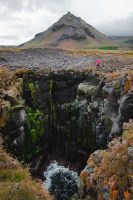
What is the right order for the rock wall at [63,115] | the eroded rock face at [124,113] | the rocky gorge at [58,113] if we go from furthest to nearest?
1. the rock wall at [63,115]
2. the rocky gorge at [58,113]
3. the eroded rock face at [124,113]

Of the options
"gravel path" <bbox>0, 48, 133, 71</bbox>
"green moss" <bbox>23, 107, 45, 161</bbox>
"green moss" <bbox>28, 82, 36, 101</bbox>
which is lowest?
"green moss" <bbox>23, 107, 45, 161</bbox>

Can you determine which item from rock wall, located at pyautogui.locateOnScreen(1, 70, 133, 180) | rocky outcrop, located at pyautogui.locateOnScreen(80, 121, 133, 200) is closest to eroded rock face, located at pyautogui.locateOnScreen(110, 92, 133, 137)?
rock wall, located at pyautogui.locateOnScreen(1, 70, 133, 180)

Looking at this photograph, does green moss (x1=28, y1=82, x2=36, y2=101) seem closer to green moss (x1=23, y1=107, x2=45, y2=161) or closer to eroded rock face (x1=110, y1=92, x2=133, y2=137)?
green moss (x1=23, y1=107, x2=45, y2=161)

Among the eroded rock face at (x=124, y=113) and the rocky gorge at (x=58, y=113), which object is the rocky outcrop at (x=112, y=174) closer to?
the eroded rock face at (x=124, y=113)

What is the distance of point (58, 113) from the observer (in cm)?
4091

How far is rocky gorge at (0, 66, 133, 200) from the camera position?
3241 cm

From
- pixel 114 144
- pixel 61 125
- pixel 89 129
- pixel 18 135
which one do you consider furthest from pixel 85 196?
pixel 61 125

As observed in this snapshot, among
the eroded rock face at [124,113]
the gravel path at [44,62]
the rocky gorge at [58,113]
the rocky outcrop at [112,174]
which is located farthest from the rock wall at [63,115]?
the rocky outcrop at [112,174]

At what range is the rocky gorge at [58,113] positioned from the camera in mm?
32409

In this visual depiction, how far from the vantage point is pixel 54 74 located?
41562 millimetres

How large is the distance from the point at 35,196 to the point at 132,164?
492 centimetres

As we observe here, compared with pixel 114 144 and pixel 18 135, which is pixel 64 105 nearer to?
pixel 18 135

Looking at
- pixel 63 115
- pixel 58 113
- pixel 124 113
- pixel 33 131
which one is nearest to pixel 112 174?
pixel 124 113

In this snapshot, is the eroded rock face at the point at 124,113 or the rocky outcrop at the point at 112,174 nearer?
the rocky outcrop at the point at 112,174
